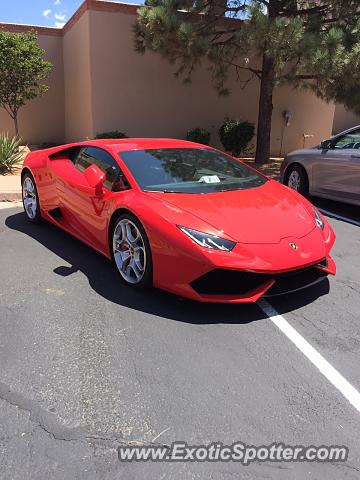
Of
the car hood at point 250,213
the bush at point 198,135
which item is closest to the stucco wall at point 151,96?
the bush at point 198,135

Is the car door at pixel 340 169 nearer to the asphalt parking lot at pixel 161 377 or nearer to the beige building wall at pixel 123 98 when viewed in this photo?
the asphalt parking lot at pixel 161 377

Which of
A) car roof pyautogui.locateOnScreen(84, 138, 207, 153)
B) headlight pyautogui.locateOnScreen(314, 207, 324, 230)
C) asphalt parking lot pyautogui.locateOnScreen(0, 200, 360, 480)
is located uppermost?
car roof pyautogui.locateOnScreen(84, 138, 207, 153)

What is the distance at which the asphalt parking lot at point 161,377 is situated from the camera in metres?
2.19

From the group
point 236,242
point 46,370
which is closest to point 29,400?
point 46,370

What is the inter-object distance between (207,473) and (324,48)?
30.9ft

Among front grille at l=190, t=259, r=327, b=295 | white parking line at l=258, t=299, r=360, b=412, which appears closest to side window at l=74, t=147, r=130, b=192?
front grille at l=190, t=259, r=327, b=295

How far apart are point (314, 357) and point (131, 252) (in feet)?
5.71

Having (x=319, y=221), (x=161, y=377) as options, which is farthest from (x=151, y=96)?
(x=161, y=377)

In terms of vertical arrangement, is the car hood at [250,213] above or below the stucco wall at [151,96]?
below

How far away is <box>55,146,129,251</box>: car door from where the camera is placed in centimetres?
437

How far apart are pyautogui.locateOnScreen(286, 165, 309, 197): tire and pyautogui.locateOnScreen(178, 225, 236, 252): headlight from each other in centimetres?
481

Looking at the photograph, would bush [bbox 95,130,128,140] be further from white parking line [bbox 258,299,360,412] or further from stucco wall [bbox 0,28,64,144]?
white parking line [bbox 258,299,360,412]

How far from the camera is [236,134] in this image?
1391 centimetres

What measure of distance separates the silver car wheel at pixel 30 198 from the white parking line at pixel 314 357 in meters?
3.51
